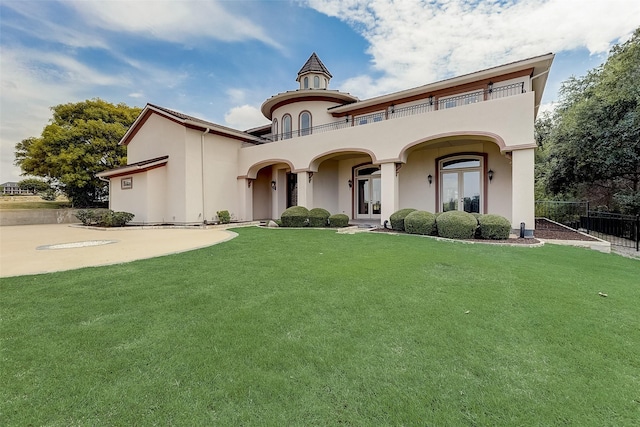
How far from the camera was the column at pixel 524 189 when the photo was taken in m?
10.5

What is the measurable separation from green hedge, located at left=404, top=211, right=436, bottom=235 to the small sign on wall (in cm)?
1549

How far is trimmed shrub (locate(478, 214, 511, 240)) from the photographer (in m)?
9.48

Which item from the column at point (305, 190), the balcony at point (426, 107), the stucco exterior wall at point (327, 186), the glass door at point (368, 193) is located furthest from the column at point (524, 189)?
the column at point (305, 190)

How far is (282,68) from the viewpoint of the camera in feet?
66.1

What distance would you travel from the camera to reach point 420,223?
1067 centimetres

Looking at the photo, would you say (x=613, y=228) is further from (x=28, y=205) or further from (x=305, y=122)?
(x=28, y=205)

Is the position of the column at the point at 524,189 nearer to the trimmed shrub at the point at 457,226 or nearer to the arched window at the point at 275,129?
the trimmed shrub at the point at 457,226

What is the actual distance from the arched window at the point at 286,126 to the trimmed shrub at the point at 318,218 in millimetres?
6717

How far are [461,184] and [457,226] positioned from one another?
17.8ft

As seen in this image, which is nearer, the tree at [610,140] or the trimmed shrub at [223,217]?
the tree at [610,140]

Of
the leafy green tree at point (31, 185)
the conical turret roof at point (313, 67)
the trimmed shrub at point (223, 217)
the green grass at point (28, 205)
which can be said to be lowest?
the trimmed shrub at point (223, 217)

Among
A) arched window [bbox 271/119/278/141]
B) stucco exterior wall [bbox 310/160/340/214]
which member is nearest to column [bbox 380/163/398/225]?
stucco exterior wall [bbox 310/160/340/214]

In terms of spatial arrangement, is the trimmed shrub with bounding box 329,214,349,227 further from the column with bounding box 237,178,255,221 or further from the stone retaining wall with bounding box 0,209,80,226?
the stone retaining wall with bounding box 0,209,80,226

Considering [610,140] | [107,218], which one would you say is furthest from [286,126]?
[610,140]
